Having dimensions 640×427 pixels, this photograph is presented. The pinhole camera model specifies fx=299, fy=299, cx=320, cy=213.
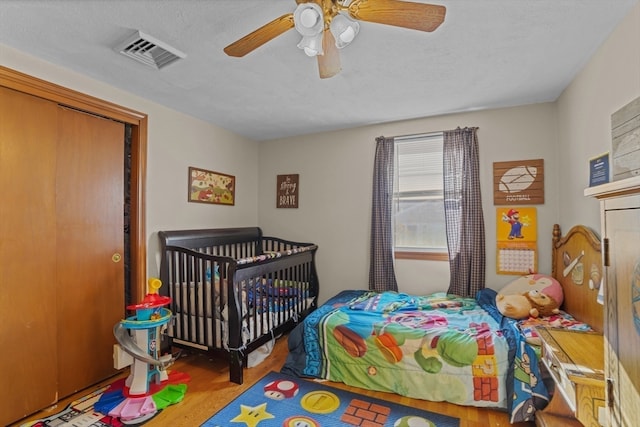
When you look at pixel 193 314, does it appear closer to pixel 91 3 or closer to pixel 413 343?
pixel 413 343

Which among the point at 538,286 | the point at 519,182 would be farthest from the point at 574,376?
the point at 519,182

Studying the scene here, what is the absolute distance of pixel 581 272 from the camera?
6.66ft

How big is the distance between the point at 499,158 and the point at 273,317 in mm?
2538

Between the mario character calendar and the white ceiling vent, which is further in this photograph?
the mario character calendar

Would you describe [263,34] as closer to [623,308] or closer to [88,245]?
[623,308]

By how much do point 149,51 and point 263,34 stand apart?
936 mm

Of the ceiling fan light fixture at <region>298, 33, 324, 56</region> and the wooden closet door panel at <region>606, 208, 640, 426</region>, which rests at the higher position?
the ceiling fan light fixture at <region>298, 33, 324, 56</region>

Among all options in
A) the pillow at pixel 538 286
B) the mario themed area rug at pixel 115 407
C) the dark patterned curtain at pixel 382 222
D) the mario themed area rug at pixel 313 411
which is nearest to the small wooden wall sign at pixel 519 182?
the pillow at pixel 538 286

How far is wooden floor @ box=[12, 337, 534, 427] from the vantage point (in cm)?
181

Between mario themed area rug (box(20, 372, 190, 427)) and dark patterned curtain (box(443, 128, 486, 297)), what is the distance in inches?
99.5

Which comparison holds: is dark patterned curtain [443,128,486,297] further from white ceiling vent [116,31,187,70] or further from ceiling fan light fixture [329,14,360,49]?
white ceiling vent [116,31,187,70]

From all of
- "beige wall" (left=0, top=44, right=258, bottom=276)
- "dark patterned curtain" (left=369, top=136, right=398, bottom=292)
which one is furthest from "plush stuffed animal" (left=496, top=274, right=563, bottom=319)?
"beige wall" (left=0, top=44, right=258, bottom=276)

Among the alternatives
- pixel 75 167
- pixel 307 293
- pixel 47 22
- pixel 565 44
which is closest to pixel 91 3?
pixel 47 22

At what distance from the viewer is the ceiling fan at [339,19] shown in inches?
44.5
